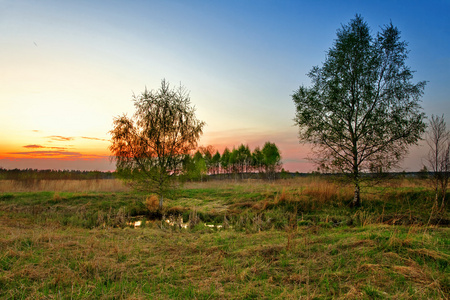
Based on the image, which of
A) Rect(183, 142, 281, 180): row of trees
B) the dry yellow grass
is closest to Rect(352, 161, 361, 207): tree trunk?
the dry yellow grass

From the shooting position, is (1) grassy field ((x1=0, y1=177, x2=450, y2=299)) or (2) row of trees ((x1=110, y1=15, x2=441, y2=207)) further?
(2) row of trees ((x1=110, y1=15, x2=441, y2=207))

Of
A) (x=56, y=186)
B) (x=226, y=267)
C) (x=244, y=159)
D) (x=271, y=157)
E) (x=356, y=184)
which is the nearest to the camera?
(x=226, y=267)

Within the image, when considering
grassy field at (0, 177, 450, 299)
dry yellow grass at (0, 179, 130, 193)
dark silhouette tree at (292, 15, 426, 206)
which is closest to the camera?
grassy field at (0, 177, 450, 299)

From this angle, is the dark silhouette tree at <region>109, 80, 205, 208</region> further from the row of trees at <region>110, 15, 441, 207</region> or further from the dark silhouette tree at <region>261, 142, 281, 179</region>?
the dark silhouette tree at <region>261, 142, 281, 179</region>

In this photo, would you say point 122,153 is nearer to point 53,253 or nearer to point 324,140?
point 53,253

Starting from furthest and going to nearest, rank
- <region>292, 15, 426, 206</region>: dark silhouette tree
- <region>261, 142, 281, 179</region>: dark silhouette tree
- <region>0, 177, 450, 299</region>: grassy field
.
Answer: <region>261, 142, 281, 179</region>: dark silhouette tree
<region>292, 15, 426, 206</region>: dark silhouette tree
<region>0, 177, 450, 299</region>: grassy field

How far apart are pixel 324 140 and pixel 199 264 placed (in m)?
11.9

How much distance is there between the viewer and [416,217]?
1092 centimetres

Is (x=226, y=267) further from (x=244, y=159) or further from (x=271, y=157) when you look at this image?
(x=244, y=159)

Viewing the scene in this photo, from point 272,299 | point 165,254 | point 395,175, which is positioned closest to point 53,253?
point 165,254

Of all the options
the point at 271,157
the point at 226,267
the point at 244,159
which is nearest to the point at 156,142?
the point at 226,267

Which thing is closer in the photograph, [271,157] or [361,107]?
[361,107]

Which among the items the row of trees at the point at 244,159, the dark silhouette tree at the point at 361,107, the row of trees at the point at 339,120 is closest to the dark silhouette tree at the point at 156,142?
the row of trees at the point at 339,120

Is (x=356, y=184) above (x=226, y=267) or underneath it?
above
